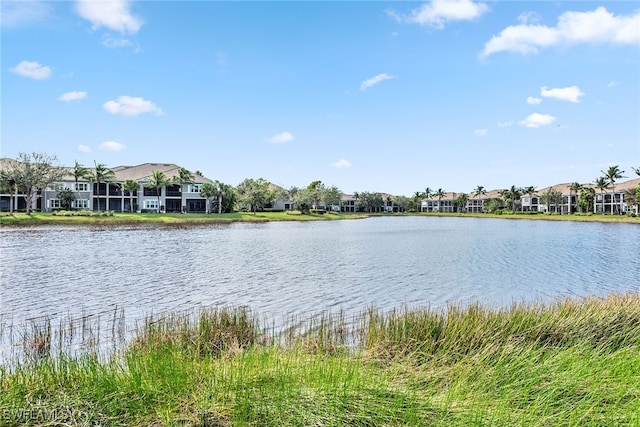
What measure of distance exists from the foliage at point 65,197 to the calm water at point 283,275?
3897cm

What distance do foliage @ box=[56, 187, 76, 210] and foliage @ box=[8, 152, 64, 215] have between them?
13.1 ft

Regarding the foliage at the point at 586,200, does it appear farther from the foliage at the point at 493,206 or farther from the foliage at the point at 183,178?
the foliage at the point at 183,178

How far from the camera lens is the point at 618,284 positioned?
18.7m

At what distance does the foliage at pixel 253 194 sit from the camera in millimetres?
81231

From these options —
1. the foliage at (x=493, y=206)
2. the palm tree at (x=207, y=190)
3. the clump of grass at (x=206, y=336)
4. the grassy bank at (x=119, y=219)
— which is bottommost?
the clump of grass at (x=206, y=336)

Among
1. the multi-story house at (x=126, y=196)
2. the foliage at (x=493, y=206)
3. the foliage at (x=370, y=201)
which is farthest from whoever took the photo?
the foliage at (x=370, y=201)

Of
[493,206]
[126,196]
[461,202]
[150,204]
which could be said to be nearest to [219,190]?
[150,204]

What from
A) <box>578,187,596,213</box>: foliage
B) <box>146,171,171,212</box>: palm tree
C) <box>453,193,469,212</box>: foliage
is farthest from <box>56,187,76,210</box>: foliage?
<box>453,193,469,212</box>: foliage

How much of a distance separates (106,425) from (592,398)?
16.7ft

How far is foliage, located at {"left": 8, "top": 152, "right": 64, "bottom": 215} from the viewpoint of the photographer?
58188mm

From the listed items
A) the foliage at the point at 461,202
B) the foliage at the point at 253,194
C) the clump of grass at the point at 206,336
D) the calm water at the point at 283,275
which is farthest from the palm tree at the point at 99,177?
the foliage at the point at 461,202

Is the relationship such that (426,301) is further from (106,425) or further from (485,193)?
(485,193)

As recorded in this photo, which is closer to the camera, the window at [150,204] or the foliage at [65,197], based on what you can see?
the foliage at [65,197]

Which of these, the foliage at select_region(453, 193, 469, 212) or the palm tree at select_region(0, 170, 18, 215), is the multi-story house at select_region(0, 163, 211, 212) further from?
the foliage at select_region(453, 193, 469, 212)
